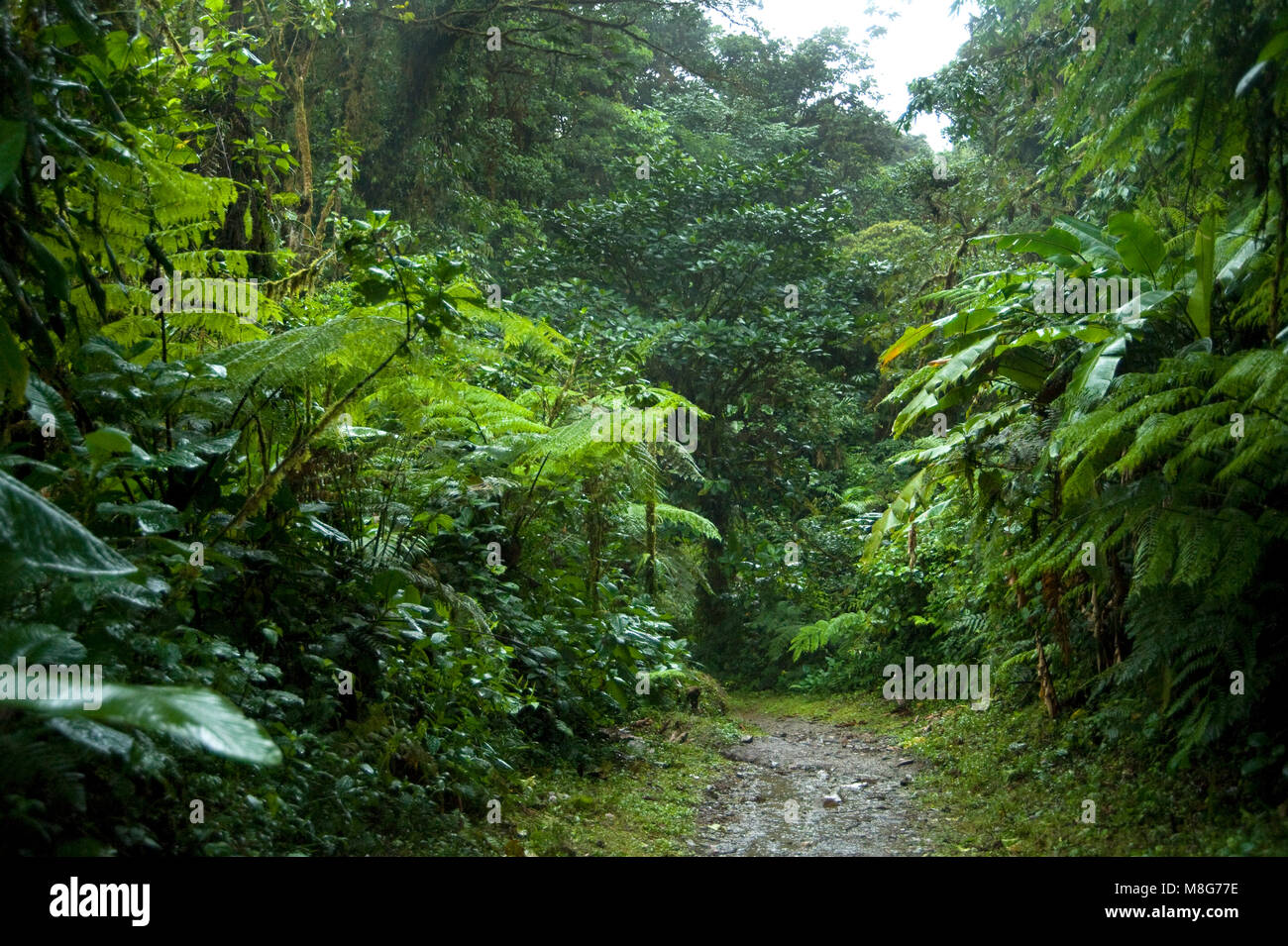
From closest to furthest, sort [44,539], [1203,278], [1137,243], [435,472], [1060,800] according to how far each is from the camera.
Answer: [44,539], [1203,278], [1060,800], [1137,243], [435,472]

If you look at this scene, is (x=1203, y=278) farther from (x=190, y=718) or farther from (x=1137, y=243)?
(x=190, y=718)

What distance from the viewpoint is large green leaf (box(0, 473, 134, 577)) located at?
182cm

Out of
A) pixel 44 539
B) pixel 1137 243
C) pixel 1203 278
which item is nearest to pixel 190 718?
pixel 44 539

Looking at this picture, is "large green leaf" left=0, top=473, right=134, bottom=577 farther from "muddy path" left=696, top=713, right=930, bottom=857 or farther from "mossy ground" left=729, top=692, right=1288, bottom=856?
"mossy ground" left=729, top=692, right=1288, bottom=856

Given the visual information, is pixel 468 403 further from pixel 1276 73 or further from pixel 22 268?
pixel 1276 73

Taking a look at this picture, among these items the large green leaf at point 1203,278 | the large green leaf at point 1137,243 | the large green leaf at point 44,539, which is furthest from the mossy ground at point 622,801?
the large green leaf at point 1137,243

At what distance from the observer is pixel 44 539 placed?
1864 millimetres

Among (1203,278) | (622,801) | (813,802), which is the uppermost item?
(1203,278)

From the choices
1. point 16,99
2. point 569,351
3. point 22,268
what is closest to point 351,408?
point 22,268

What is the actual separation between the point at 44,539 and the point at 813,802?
177 inches

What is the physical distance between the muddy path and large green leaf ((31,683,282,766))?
10.0 ft

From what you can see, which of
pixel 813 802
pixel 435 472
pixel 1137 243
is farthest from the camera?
pixel 813 802
